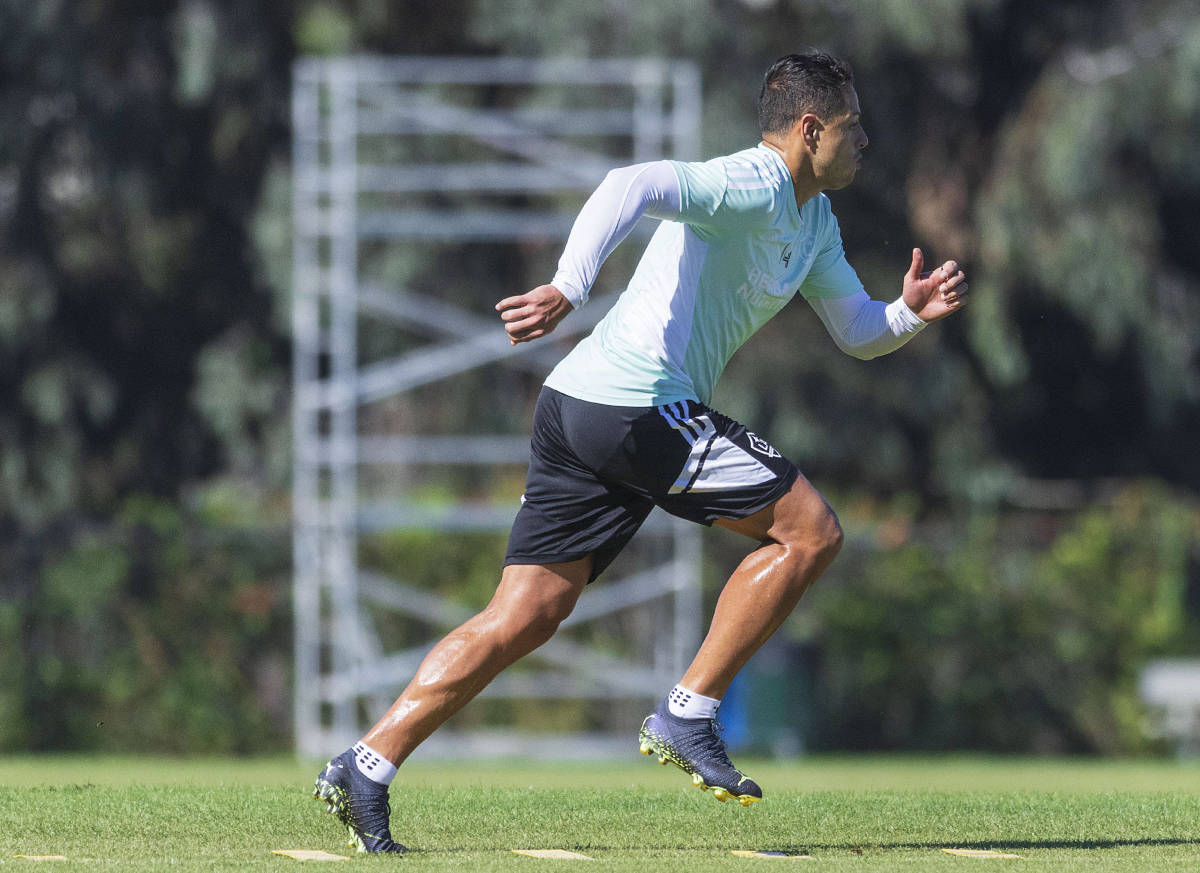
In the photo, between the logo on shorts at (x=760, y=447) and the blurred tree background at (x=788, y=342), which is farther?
the blurred tree background at (x=788, y=342)

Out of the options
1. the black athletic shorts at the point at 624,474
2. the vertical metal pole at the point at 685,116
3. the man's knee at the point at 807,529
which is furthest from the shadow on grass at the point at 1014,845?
the vertical metal pole at the point at 685,116

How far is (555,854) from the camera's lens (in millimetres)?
5305

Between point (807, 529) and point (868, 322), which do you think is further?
point (868, 322)

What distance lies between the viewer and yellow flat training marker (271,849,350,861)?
5.16 meters

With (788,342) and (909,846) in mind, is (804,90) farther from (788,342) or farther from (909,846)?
(788,342)

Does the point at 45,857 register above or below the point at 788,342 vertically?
below

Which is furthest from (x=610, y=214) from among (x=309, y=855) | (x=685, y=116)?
(x=685, y=116)

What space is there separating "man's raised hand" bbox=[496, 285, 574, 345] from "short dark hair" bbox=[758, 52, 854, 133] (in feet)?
3.65

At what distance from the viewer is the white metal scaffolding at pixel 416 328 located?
15.6 meters

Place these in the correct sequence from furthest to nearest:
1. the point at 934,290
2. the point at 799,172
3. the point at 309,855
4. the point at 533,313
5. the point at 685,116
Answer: the point at 685,116, the point at 934,290, the point at 799,172, the point at 309,855, the point at 533,313

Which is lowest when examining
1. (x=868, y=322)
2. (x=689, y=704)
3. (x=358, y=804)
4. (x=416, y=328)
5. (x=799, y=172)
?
(x=358, y=804)

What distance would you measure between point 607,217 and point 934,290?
1.28 m

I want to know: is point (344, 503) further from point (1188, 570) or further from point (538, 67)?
point (1188, 570)

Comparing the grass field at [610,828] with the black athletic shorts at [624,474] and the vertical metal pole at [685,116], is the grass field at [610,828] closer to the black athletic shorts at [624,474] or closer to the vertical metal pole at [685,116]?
the black athletic shorts at [624,474]
